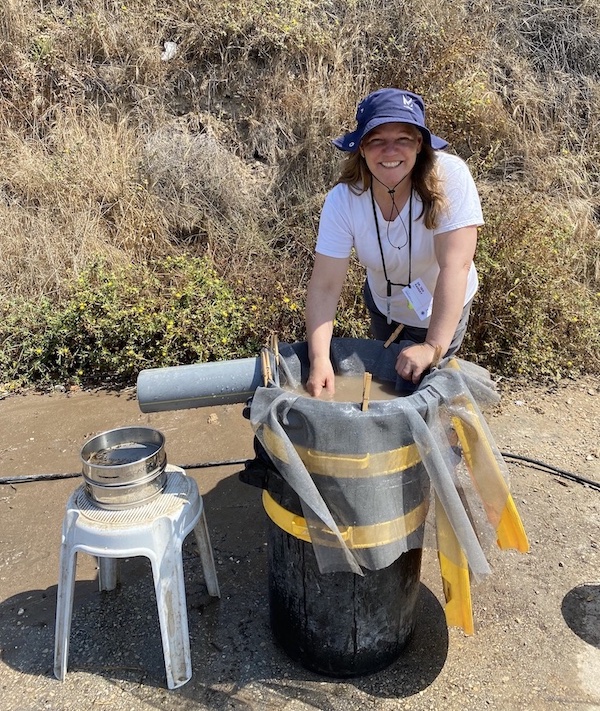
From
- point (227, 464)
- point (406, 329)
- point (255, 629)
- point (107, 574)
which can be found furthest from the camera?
point (227, 464)

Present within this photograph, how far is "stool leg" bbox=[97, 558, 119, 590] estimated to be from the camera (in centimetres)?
232

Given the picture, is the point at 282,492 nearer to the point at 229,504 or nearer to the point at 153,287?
the point at 229,504

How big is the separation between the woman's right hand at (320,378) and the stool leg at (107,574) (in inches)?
44.5

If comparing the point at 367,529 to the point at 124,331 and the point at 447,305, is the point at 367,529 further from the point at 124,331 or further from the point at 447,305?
the point at 124,331

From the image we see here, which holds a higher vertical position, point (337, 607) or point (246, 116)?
point (246, 116)

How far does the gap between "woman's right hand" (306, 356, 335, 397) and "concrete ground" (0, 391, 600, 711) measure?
964 mm

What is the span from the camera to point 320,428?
5.05ft

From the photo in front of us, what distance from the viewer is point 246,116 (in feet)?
19.0

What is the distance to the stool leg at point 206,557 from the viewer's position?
2.14 meters

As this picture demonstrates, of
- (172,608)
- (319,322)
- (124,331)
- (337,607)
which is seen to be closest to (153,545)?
(172,608)

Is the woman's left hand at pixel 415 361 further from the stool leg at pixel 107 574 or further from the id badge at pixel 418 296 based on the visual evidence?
the stool leg at pixel 107 574

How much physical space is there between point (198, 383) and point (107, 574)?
3.43 ft

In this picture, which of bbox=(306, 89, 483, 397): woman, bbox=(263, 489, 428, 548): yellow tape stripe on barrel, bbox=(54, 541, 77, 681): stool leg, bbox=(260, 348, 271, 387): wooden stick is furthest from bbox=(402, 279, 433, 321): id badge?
bbox=(54, 541, 77, 681): stool leg

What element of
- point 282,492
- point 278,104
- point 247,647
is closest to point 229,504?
point 247,647
